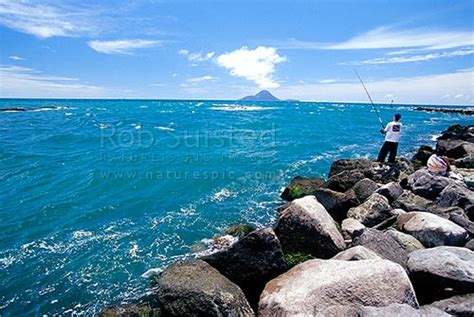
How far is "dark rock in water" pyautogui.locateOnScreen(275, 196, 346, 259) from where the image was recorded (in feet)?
21.7

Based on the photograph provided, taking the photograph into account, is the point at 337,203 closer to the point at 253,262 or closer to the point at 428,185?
the point at 428,185

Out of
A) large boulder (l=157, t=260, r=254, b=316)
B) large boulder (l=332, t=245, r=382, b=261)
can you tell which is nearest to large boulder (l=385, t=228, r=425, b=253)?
large boulder (l=332, t=245, r=382, b=261)

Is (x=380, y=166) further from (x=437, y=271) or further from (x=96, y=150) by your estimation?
(x=96, y=150)

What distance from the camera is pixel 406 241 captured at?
664 cm

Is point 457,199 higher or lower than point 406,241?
higher

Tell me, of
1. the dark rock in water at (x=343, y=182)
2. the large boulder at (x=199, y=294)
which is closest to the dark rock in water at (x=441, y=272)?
the large boulder at (x=199, y=294)

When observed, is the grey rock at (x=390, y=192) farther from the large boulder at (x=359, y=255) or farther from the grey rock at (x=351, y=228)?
the large boulder at (x=359, y=255)

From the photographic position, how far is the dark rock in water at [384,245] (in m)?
5.97

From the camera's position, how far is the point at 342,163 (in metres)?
14.8

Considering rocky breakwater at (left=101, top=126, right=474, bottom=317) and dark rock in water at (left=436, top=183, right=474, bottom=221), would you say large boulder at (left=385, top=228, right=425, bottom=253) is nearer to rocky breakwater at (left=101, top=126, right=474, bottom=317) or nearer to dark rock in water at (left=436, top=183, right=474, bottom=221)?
rocky breakwater at (left=101, top=126, right=474, bottom=317)

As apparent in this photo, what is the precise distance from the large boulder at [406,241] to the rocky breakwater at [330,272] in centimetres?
2

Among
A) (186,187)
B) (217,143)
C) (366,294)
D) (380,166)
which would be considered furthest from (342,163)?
(217,143)

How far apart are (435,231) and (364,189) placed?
352 centimetres

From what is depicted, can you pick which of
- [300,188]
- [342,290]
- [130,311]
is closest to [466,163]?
[300,188]
